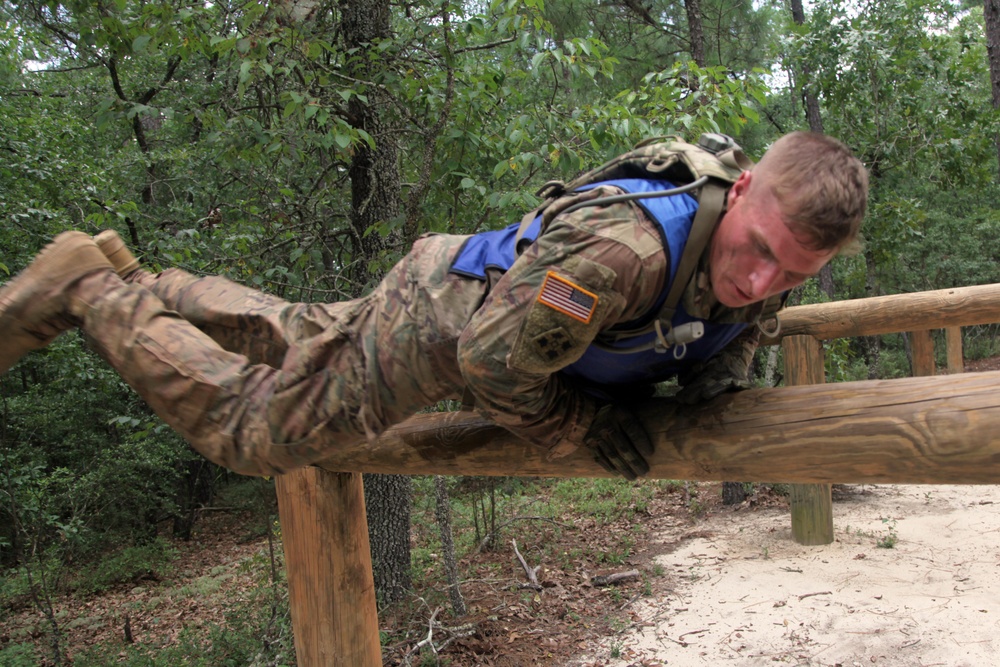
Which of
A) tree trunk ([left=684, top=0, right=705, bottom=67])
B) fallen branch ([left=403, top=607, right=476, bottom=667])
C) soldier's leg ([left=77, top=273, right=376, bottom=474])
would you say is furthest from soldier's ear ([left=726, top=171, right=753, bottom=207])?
tree trunk ([left=684, top=0, right=705, bottom=67])

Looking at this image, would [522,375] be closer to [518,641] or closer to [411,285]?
[411,285]

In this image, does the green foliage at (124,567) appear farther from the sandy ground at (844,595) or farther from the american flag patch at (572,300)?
the american flag patch at (572,300)

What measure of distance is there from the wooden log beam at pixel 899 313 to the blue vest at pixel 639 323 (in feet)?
6.77

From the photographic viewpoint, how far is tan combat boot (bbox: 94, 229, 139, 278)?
2.27 meters

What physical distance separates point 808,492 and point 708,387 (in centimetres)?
372

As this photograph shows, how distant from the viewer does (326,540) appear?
284cm

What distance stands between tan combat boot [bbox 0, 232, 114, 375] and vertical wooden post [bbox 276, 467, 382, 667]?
41.7 inches

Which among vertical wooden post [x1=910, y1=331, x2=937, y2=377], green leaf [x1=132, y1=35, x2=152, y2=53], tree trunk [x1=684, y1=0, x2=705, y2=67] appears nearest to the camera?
green leaf [x1=132, y1=35, x2=152, y2=53]

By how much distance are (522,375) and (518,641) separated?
10.3 feet

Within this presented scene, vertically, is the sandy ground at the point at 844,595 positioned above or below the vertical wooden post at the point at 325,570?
below

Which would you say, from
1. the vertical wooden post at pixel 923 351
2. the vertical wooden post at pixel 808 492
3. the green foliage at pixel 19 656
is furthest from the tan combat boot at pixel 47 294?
the vertical wooden post at pixel 923 351

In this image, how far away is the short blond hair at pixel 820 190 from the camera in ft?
4.94

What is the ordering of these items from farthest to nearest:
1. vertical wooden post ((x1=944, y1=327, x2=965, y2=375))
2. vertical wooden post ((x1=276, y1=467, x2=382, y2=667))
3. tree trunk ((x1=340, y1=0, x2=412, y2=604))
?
vertical wooden post ((x1=944, y1=327, x2=965, y2=375))
tree trunk ((x1=340, y1=0, x2=412, y2=604))
vertical wooden post ((x1=276, y1=467, x2=382, y2=667))

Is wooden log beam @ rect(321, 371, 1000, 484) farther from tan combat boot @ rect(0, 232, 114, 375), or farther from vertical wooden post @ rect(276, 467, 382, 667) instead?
tan combat boot @ rect(0, 232, 114, 375)
